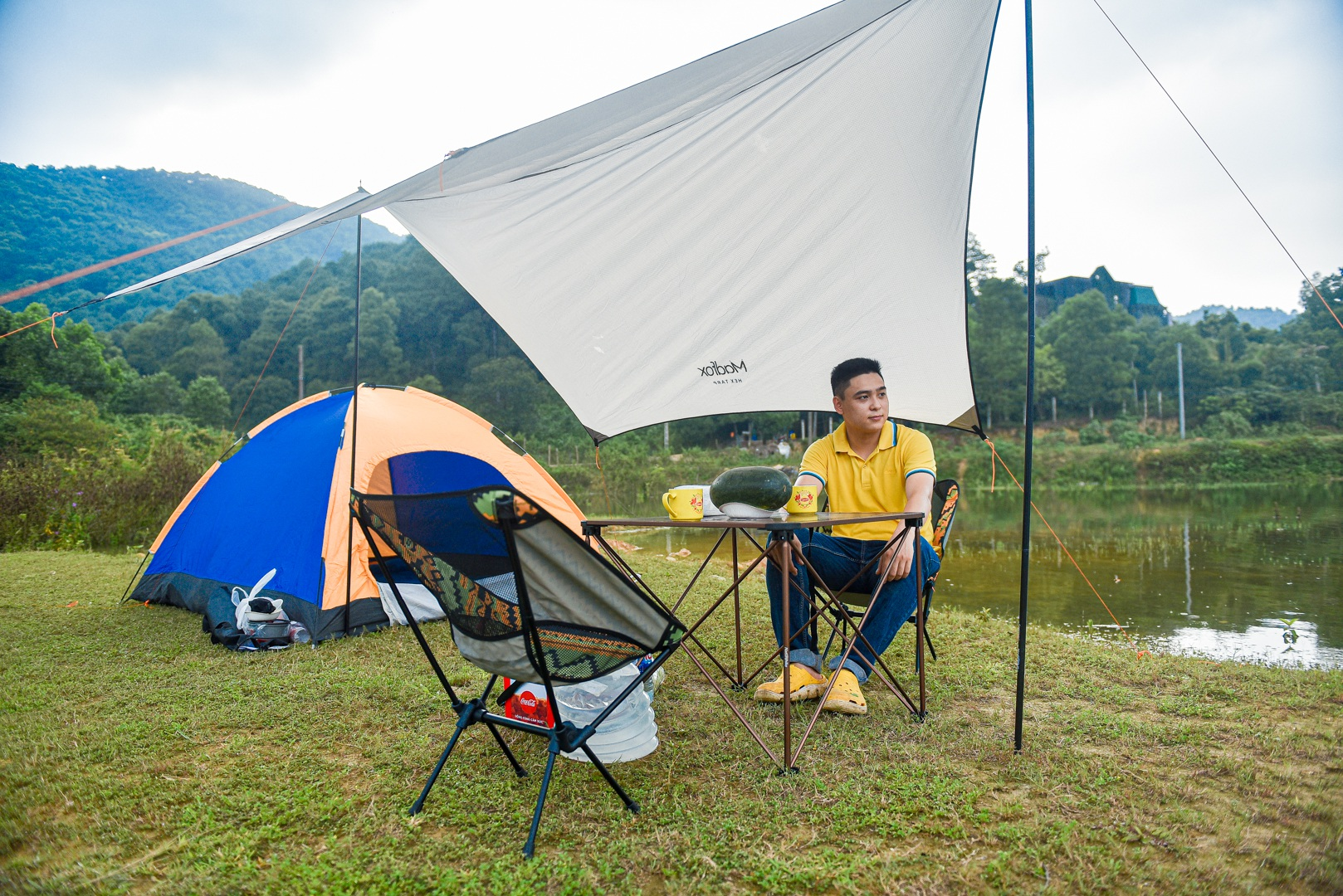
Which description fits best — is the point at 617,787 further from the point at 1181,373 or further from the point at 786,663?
the point at 1181,373

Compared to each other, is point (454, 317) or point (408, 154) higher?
point (454, 317)

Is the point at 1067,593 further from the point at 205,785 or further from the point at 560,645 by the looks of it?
the point at 205,785

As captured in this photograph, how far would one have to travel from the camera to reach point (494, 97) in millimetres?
6152

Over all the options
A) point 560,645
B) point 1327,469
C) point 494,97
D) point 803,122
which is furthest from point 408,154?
point 1327,469

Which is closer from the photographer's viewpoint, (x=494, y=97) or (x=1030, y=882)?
(x=1030, y=882)

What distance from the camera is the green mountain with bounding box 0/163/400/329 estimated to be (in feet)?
22.0

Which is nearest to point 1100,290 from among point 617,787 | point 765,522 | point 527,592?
point 765,522

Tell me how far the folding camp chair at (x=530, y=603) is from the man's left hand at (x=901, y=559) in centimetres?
86

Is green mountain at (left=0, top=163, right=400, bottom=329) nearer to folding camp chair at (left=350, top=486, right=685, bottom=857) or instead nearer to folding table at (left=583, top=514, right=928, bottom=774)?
folding camp chair at (left=350, top=486, right=685, bottom=857)

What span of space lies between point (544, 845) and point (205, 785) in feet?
3.17

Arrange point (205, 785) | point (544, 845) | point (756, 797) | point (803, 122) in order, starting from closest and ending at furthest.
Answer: point (544, 845)
point (756, 797)
point (205, 785)
point (803, 122)

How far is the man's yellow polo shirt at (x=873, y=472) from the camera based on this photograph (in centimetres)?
249

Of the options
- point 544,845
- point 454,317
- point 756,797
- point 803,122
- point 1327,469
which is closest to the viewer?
point 544,845

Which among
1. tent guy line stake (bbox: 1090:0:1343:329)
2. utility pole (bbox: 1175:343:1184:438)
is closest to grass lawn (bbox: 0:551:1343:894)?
tent guy line stake (bbox: 1090:0:1343:329)
